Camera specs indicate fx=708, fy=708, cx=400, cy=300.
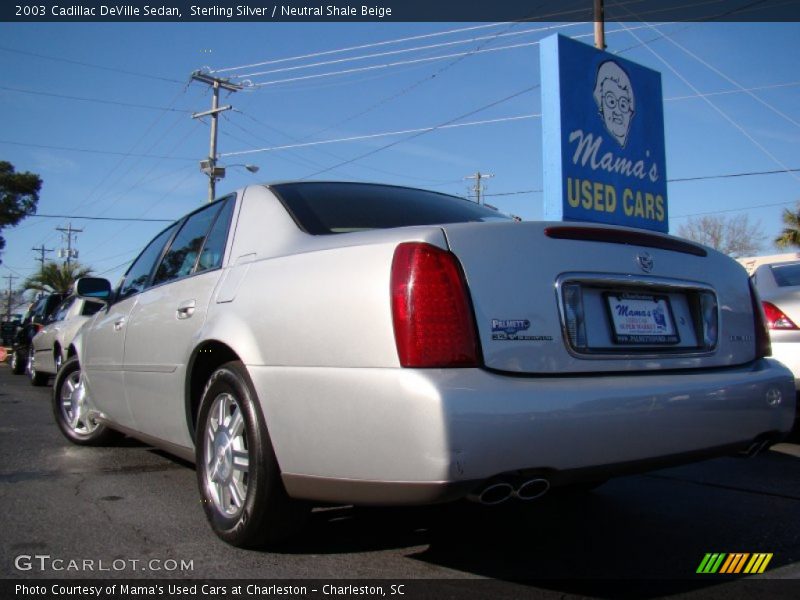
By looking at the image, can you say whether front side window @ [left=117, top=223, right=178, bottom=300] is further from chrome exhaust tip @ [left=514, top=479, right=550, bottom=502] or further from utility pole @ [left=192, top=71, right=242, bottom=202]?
utility pole @ [left=192, top=71, right=242, bottom=202]

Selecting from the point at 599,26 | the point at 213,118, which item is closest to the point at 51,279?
the point at 213,118

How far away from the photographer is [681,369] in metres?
2.62

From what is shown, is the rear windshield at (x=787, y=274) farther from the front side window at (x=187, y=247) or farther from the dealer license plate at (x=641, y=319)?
the front side window at (x=187, y=247)

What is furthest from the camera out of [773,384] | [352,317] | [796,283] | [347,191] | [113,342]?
[796,283]

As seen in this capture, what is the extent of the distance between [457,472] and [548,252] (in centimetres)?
84

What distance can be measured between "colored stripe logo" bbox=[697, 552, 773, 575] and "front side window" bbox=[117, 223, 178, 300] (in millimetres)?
3258

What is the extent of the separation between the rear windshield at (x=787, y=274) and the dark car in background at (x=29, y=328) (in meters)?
12.1

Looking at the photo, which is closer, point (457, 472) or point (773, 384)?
point (457, 472)

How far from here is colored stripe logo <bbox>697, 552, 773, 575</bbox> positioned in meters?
2.64

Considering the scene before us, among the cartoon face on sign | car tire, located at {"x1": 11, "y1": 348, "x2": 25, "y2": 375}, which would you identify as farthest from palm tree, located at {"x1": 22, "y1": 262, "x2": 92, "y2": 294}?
the cartoon face on sign

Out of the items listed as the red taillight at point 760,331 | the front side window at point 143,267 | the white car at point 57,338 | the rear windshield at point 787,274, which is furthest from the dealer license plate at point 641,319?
the white car at point 57,338

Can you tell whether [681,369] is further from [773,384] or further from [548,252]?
[548,252]

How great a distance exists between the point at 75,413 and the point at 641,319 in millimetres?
4353
